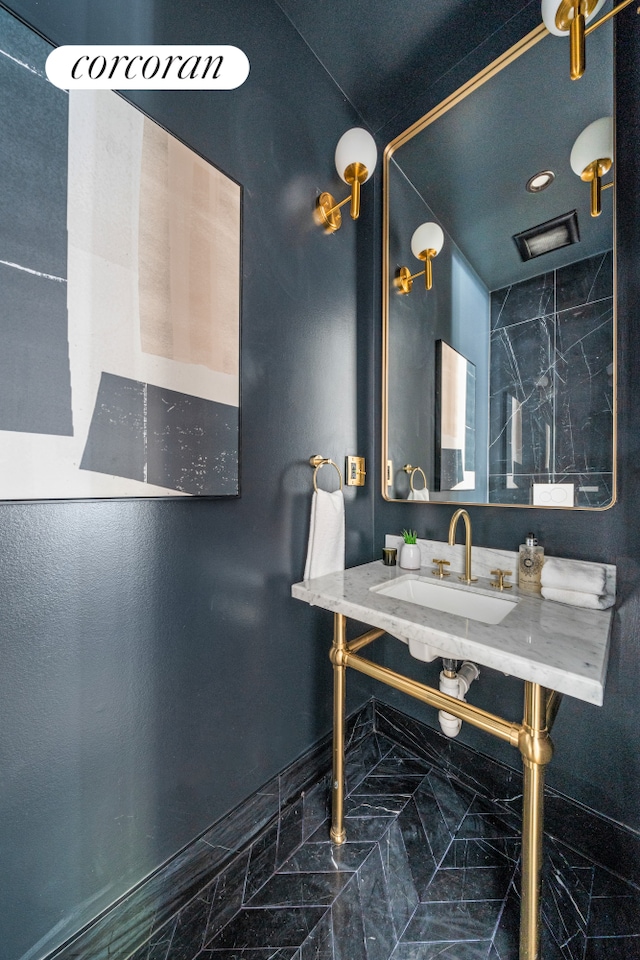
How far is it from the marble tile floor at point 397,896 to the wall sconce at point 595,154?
188cm

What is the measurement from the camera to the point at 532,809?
738 mm

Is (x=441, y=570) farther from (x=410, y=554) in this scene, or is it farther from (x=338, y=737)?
(x=338, y=737)

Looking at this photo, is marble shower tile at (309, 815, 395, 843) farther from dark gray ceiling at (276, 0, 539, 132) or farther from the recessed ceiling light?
dark gray ceiling at (276, 0, 539, 132)

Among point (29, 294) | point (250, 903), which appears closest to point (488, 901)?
point (250, 903)

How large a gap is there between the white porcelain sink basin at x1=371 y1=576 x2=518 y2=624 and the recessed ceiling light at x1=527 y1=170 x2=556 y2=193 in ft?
A: 4.21

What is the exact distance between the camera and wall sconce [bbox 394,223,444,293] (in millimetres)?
1423

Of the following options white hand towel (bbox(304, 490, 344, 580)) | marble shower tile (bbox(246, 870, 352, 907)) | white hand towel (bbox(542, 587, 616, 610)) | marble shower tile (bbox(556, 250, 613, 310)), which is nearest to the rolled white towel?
white hand towel (bbox(542, 587, 616, 610))

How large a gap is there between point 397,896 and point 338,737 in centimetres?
38

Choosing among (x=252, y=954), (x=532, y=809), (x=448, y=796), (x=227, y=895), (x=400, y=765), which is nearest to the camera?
(x=532, y=809)

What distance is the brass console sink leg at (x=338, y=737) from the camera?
43.6 inches

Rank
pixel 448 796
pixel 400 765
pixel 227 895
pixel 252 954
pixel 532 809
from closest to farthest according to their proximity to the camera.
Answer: pixel 532 809
pixel 252 954
pixel 227 895
pixel 448 796
pixel 400 765

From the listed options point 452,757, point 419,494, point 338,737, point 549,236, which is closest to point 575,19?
point 549,236

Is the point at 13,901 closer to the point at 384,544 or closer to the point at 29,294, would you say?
the point at 29,294

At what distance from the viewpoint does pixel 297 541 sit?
50.3 inches
